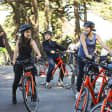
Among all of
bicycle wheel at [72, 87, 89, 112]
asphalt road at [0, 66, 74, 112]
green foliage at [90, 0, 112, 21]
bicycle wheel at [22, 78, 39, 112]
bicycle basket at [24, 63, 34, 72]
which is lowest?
green foliage at [90, 0, 112, 21]

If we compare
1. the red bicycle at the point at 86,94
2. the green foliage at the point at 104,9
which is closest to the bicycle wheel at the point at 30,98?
the red bicycle at the point at 86,94

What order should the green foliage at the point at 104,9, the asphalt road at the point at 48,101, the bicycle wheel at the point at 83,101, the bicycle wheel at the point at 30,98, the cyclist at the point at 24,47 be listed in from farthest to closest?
the green foliage at the point at 104,9 → the asphalt road at the point at 48,101 → the cyclist at the point at 24,47 → the bicycle wheel at the point at 30,98 → the bicycle wheel at the point at 83,101

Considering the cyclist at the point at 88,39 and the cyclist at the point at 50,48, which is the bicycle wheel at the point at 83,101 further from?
the cyclist at the point at 50,48

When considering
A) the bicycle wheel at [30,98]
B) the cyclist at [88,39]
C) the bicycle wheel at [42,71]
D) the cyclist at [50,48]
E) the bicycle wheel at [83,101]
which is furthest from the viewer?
the bicycle wheel at [42,71]

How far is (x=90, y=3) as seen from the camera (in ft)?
91.6

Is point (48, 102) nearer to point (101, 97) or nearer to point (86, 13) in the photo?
point (101, 97)

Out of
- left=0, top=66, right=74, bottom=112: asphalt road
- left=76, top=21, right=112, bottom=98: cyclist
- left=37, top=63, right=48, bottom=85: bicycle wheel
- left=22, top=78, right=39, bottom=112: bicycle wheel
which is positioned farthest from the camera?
left=37, top=63, right=48, bottom=85: bicycle wheel

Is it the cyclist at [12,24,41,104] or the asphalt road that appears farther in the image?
the asphalt road

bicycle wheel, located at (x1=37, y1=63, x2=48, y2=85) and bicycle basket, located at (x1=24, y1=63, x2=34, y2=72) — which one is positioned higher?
bicycle basket, located at (x1=24, y1=63, x2=34, y2=72)

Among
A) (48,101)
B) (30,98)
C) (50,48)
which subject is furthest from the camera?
(50,48)

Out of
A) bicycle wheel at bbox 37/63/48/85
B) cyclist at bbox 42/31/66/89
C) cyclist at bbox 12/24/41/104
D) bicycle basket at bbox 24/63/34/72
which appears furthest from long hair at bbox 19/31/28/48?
bicycle wheel at bbox 37/63/48/85

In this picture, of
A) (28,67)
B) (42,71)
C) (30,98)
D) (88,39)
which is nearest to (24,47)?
(28,67)

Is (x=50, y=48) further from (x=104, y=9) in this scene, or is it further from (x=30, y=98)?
(x=104, y=9)

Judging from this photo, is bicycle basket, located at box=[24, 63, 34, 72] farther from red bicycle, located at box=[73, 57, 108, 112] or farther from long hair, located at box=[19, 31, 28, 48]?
red bicycle, located at box=[73, 57, 108, 112]
